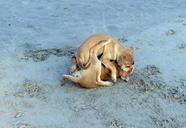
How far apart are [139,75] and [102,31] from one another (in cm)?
124

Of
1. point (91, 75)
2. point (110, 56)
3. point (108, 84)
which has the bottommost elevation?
point (108, 84)

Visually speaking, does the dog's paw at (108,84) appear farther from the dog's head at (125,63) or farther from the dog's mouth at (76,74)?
the dog's mouth at (76,74)

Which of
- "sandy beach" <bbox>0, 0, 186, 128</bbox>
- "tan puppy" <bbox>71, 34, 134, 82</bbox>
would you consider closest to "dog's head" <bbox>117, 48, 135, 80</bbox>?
"tan puppy" <bbox>71, 34, 134, 82</bbox>

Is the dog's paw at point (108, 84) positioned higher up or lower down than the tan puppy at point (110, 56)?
lower down

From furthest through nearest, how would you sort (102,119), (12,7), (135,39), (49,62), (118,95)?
(12,7)
(135,39)
(49,62)
(118,95)
(102,119)

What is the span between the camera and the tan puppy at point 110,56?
449 centimetres

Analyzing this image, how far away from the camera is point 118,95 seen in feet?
14.5

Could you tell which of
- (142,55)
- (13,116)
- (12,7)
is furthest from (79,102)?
(12,7)

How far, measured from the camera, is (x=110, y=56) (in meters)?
4.56

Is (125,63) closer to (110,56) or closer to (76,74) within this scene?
(110,56)

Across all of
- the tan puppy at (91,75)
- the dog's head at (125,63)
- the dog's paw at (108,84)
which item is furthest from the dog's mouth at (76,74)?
the dog's head at (125,63)

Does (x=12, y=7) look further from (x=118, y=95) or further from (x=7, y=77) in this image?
(x=118, y=95)

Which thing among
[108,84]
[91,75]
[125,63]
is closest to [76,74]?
[91,75]

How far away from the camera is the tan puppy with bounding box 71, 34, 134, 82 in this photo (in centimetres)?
449
